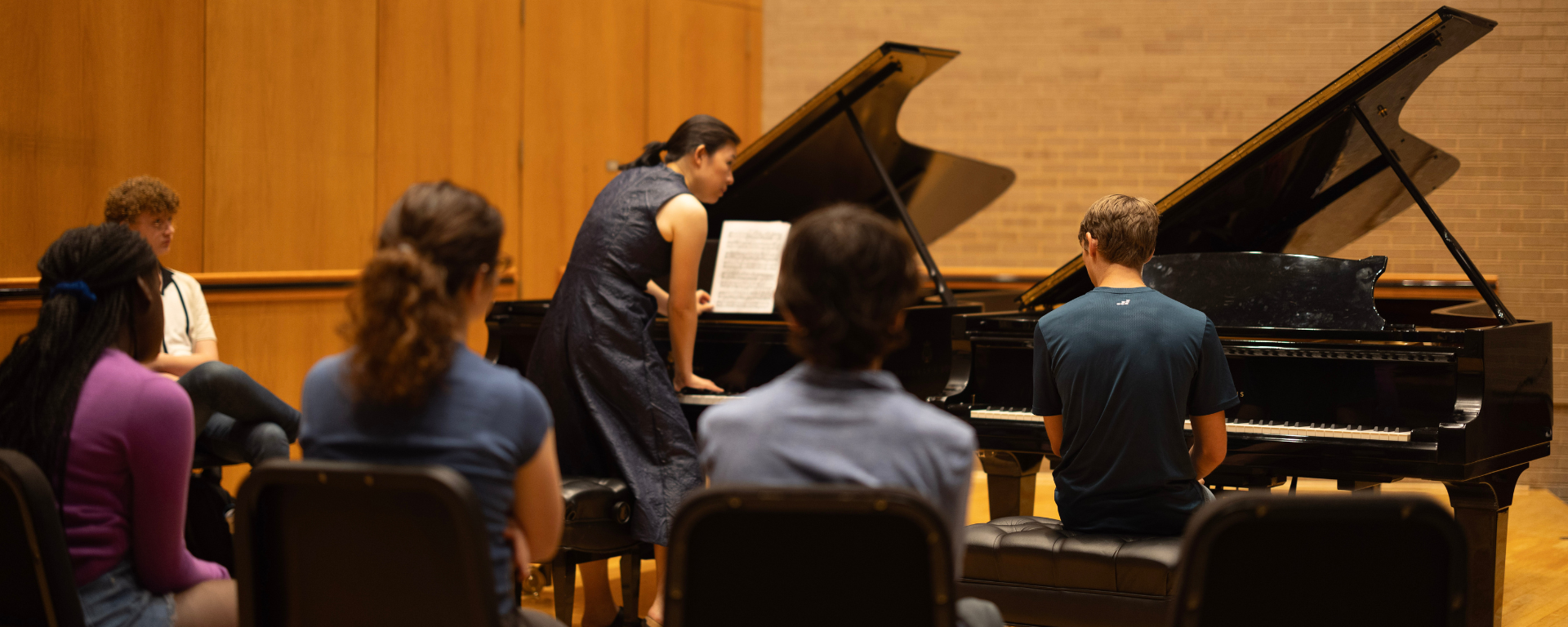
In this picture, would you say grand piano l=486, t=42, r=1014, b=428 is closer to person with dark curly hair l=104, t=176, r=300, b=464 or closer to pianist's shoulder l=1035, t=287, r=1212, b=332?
person with dark curly hair l=104, t=176, r=300, b=464

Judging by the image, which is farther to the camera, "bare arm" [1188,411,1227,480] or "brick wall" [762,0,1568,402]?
"brick wall" [762,0,1568,402]

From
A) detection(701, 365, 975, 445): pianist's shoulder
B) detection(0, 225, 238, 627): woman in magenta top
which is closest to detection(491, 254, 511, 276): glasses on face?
detection(701, 365, 975, 445): pianist's shoulder

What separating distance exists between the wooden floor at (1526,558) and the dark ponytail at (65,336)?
5.83 feet

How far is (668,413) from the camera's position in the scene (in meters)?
2.92

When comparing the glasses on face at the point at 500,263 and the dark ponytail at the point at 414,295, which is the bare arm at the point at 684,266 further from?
the dark ponytail at the point at 414,295

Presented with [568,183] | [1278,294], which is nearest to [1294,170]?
[1278,294]

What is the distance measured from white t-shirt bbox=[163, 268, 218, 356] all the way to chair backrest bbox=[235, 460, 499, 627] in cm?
216

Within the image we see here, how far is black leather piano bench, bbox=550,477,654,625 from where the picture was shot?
2791mm

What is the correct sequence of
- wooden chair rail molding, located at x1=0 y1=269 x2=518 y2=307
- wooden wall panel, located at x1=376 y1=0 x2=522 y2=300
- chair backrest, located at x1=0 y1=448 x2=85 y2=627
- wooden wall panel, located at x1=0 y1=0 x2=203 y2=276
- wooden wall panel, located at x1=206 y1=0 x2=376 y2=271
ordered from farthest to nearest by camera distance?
wooden wall panel, located at x1=376 y1=0 x2=522 y2=300 < wooden wall panel, located at x1=206 y1=0 x2=376 y2=271 < wooden chair rail molding, located at x1=0 y1=269 x2=518 y2=307 < wooden wall panel, located at x1=0 y1=0 x2=203 y2=276 < chair backrest, located at x1=0 y1=448 x2=85 y2=627

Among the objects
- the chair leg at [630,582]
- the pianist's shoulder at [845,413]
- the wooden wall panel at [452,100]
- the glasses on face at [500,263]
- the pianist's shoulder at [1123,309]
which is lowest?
the chair leg at [630,582]

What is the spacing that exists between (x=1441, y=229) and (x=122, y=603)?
3.25 metres

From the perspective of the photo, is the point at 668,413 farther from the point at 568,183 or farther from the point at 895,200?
the point at 568,183

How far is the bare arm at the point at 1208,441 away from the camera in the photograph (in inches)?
93.7

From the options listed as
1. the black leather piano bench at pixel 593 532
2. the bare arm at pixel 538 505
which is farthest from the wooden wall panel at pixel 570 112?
the bare arm at pixel 538 505
